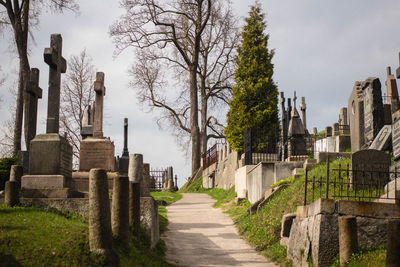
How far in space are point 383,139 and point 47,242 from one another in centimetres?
867

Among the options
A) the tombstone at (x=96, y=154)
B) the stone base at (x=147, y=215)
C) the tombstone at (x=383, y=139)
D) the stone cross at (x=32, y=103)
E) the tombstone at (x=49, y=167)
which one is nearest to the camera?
the stone base at (x=147, y=215)

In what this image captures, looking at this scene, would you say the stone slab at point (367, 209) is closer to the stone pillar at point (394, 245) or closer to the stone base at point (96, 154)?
the stone pillar at point (394, 245)

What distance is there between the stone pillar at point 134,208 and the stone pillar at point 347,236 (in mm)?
3536

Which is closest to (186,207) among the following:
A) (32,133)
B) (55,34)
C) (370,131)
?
(32,133)

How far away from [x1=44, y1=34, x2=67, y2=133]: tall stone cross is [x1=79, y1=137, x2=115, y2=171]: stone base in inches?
173

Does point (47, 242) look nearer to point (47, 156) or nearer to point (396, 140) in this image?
point (47, 156)

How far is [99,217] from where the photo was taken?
6.93m

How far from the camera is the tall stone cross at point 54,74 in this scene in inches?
452

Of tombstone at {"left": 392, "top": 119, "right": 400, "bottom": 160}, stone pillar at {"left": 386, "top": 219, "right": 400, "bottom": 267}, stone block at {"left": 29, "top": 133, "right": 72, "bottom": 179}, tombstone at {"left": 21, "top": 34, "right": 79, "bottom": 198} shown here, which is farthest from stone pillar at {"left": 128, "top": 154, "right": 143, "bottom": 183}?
stone pillar at {"left": 386, "top": 219, "right": 400, "bottom": 267}

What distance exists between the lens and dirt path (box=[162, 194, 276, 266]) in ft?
33.1

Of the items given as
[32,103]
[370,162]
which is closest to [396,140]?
[370,162]

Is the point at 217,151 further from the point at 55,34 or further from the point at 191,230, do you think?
the point at 55,34

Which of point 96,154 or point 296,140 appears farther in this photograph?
point 296,140

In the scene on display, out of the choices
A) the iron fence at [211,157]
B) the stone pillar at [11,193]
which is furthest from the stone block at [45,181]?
the iron fence at [211,157]
